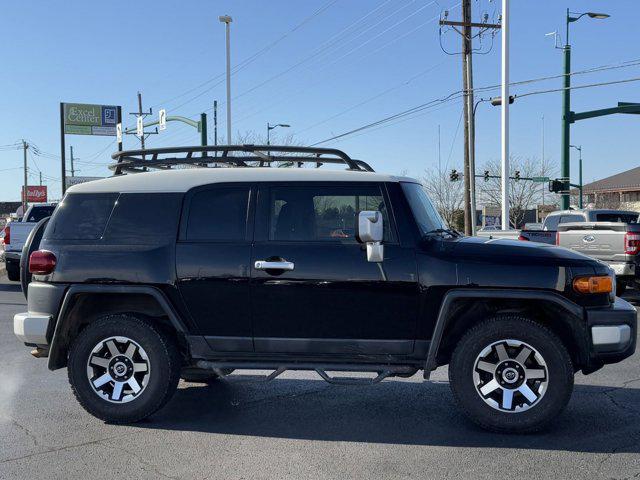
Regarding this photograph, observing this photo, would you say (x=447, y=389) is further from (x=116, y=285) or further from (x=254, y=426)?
(x=116, y=285)

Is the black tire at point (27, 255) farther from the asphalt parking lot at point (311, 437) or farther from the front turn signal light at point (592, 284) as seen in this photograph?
the front turn signal light at point (592, 284)

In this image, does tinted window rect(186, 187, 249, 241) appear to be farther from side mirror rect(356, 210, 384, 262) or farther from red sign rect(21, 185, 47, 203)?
red sign rect(21, 185, 47, 203)

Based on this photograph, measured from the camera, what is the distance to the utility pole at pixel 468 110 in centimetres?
2564

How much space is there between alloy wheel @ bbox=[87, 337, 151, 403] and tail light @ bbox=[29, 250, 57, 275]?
71 cm

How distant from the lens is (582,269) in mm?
4996

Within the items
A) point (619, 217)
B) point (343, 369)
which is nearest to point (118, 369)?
point (343, 369)

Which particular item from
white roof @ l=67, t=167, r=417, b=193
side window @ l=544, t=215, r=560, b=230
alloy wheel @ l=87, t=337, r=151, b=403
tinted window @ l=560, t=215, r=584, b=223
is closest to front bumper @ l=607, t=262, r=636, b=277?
tinted window @ l=560, t=215, r=584, b=223

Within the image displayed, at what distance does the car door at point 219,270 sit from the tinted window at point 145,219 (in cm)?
12

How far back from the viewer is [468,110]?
25891 millimetres

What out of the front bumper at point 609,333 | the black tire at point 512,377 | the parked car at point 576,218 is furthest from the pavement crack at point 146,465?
the parked car at point 576,218

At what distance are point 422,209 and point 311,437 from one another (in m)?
1.94

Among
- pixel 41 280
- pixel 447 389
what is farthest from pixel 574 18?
pixel 41 280

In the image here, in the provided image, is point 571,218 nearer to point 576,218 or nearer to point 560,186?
point 576,218

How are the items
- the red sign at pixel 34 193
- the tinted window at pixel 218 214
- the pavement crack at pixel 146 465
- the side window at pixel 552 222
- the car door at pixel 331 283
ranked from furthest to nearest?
the red sign at pixel 34 193 → the side window at pixel 552 222 → the tinted window at pixel 218 214 → the car door at pixel 331 283 → the pavement crack at pixel 146 465
